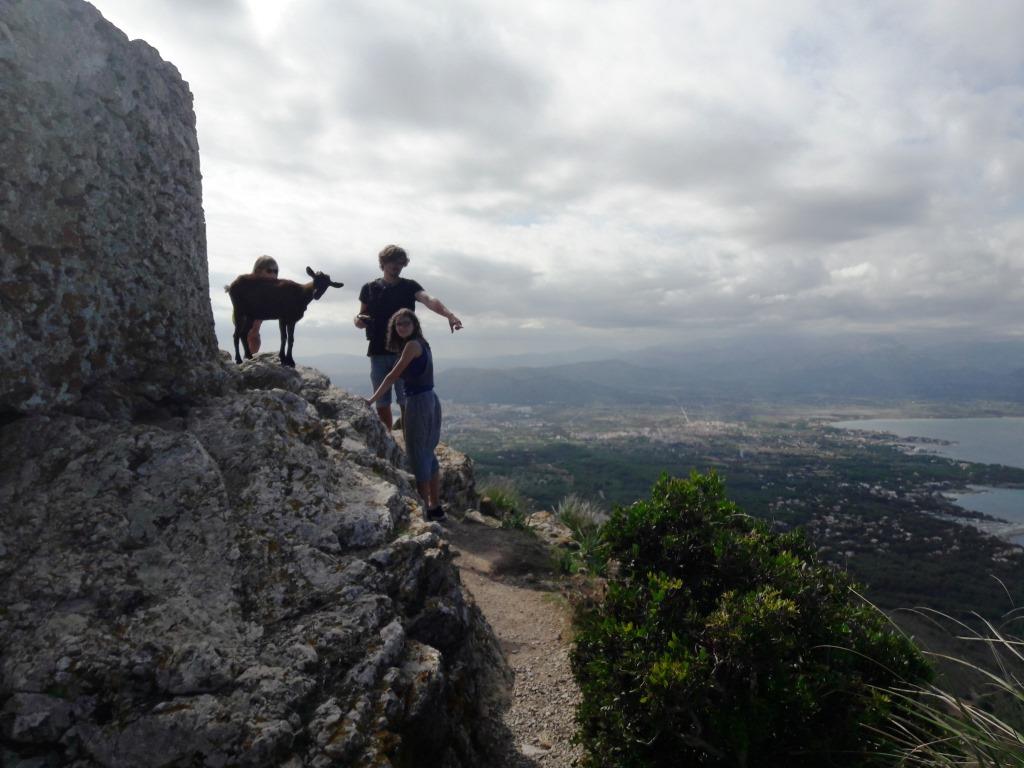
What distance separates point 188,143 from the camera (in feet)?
15.7

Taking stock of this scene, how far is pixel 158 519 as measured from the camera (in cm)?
357

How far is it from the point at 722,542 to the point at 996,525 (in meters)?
54.6

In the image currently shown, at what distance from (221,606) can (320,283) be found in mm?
4747

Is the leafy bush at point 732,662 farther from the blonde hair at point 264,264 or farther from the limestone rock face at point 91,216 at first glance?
A: the blonde hair at point 264,264

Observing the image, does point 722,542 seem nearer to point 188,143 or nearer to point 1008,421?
point 188,143

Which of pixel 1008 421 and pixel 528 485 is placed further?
pixel 1008 421

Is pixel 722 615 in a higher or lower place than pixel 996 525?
higher

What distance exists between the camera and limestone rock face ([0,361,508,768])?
8.77ft

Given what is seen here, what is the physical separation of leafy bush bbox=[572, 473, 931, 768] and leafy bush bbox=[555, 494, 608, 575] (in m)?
3.74

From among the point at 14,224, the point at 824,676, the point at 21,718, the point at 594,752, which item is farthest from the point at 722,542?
the point at 14,224

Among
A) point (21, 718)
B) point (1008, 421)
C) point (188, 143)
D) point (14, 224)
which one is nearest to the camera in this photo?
point (21, 718)

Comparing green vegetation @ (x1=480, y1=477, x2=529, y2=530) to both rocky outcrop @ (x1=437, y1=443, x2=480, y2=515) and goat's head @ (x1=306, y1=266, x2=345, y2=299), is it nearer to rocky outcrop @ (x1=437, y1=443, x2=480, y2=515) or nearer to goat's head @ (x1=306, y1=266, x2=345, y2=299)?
rocky outcrop @ (x1=437, y1=443, x2=480, y2=515)

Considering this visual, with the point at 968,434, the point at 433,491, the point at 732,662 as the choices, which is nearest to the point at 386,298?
the point at 433,491

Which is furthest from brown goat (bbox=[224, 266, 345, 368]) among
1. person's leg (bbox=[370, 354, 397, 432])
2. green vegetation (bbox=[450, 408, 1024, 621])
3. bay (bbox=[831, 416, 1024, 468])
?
bay (bbox=[831, 416, 1024, 468])
